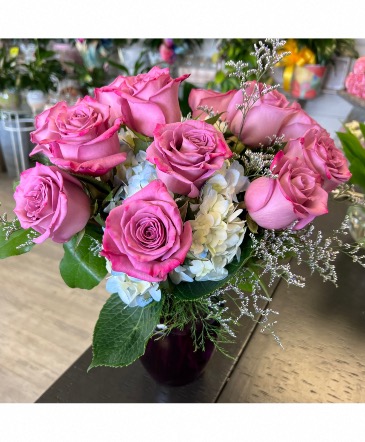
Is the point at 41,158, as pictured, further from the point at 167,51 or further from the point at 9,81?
the point at 9,81

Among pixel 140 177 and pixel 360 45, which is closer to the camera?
pixel 140 177

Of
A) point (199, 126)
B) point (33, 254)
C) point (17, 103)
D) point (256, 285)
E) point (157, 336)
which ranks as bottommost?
point (33, 254)

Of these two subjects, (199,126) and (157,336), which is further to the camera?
(157,336)

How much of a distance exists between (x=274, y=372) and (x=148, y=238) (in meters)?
0.39

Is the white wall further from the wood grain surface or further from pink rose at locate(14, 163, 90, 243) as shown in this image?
pink rose at locate(14, 163, 90, 243)

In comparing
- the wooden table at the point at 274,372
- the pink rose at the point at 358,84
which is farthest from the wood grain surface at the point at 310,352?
the pink rose at the point at 358,84

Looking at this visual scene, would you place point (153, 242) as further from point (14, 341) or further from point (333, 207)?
point (14, 341)

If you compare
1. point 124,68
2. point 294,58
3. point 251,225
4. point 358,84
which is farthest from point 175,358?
point 124,68

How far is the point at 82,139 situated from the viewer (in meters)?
0.42

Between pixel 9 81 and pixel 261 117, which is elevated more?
pixel 261 117

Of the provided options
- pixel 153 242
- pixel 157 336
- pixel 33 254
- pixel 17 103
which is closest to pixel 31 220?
pixel 153 242

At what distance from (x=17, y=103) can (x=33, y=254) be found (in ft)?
4.23

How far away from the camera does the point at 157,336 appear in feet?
1.83

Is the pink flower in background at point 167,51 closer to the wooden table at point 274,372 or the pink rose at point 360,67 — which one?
the pink rose at point 360,67
